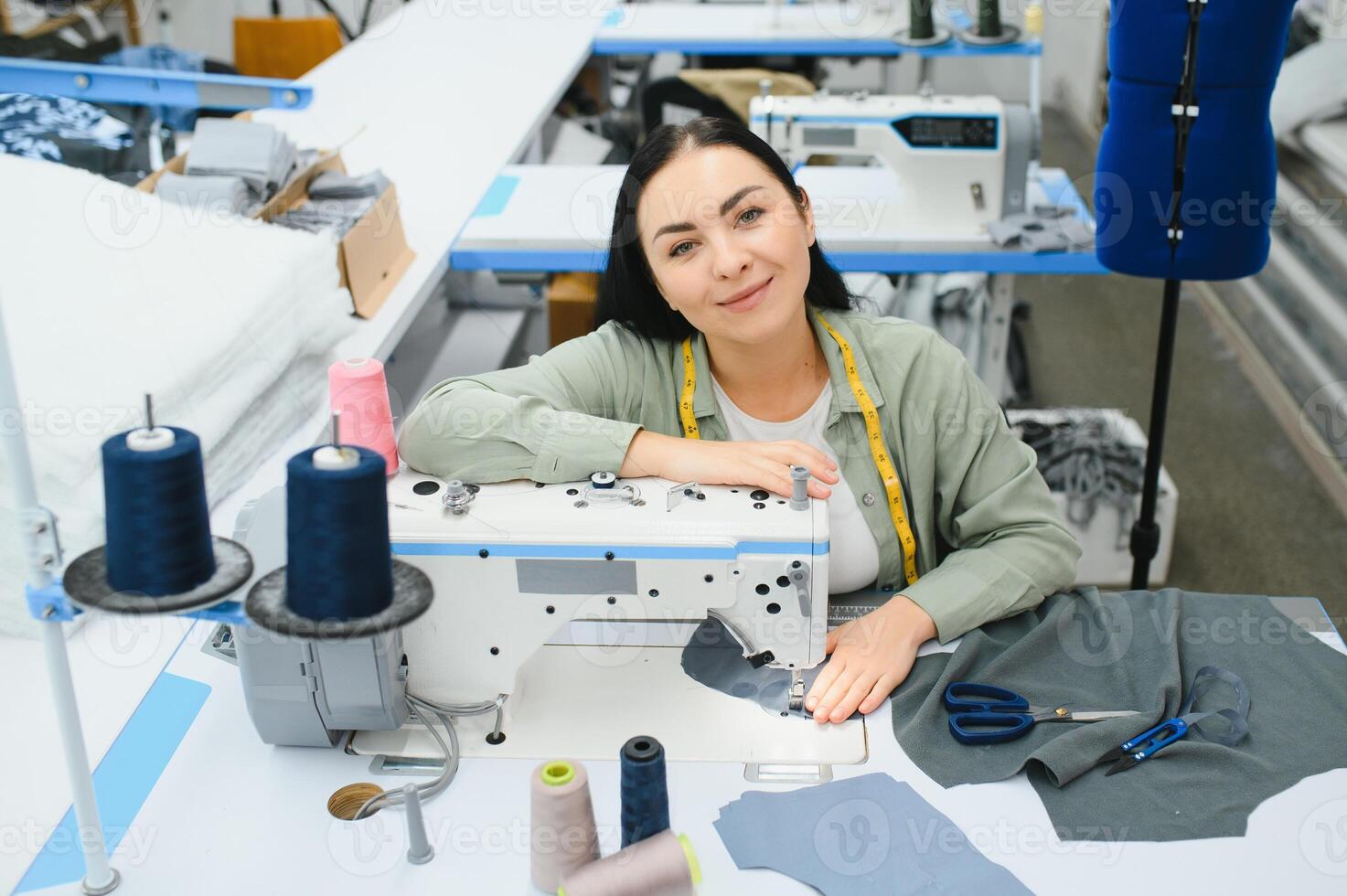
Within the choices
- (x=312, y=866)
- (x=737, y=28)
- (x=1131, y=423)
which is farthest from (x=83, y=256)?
(x=737, y=28)

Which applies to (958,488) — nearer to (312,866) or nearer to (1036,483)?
(1036,483)

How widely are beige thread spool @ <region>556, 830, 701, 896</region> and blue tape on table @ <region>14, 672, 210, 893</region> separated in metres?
0.48

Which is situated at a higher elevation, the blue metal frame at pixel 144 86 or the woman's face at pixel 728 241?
the blue metal frame at pixel 144 86

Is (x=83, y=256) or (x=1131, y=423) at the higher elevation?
(x=83, y=256)

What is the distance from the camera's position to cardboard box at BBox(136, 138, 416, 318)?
7.76 ft

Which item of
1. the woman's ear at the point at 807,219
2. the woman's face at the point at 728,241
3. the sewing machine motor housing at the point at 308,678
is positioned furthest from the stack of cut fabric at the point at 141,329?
the woman's ear at the point at 807,219

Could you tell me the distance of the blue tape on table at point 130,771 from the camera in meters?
1.24

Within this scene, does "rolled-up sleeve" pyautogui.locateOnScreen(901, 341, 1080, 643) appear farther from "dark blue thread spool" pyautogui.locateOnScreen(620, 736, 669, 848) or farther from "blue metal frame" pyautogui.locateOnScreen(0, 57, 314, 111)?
"blue metal frame" pyautogui.locateOnScreen(0, 57, 314, 111)

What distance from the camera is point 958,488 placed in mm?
1681

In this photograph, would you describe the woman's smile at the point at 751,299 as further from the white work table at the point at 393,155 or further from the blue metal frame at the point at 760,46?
the blue metal frame at the point at 760,46

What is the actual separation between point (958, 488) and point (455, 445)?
2.18 ft

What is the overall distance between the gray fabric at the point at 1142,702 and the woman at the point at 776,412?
0.20 ft

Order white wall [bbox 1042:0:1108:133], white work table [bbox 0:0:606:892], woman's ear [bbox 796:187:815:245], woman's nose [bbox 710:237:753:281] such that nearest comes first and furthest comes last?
1. white work table [bbox 0:0:606:892]
2. woman's nose [bbox 710:237:753:281]
3. woman's ear [bbox 796:187:815:245]
4. white wall [bbox 1042:0:1108:133]

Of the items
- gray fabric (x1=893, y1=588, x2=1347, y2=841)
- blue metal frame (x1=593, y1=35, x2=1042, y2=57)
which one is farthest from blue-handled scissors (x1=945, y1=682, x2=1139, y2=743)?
blue metal frame (x1=593, y1=35, x2=1042, y2=57)
